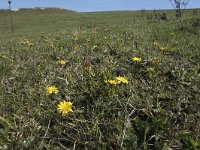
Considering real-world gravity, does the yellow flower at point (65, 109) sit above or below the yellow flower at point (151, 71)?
below

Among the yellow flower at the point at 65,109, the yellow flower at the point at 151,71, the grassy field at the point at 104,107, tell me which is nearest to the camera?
the grassy field at the point at 104,107

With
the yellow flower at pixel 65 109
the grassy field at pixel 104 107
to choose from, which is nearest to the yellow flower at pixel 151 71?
the grassy field at pixel 104 107

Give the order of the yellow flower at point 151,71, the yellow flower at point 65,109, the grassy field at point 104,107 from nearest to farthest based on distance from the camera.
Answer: the grassy field at point 104,107, the yellow flower at point 65,109, the yellow flower at point 151,71

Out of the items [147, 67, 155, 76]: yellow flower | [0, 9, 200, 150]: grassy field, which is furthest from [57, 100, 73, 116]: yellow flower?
[147, 67, 155, 76]: yellow flower

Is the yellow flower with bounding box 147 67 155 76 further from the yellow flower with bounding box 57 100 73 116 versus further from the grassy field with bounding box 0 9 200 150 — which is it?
the yellow flower with bounding box 57 100 73 116

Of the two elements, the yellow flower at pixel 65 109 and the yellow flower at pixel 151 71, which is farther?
the yellow flower at pixel 151 71

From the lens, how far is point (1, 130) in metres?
3.04

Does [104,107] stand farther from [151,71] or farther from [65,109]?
[151,71]

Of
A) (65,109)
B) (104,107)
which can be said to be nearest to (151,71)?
(104,107)

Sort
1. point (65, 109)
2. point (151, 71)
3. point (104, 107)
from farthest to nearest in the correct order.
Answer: point (151, 71) < point (104, 107) < point (65, 109)

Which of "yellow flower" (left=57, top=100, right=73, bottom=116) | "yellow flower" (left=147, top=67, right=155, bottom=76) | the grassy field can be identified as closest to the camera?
the grassy field

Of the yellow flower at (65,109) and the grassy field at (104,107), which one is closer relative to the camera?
the grassy field at (104,107)

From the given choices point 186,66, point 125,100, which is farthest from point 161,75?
point 125,100

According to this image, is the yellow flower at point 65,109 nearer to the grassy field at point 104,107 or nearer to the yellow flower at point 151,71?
the grassy field at point 104,107
